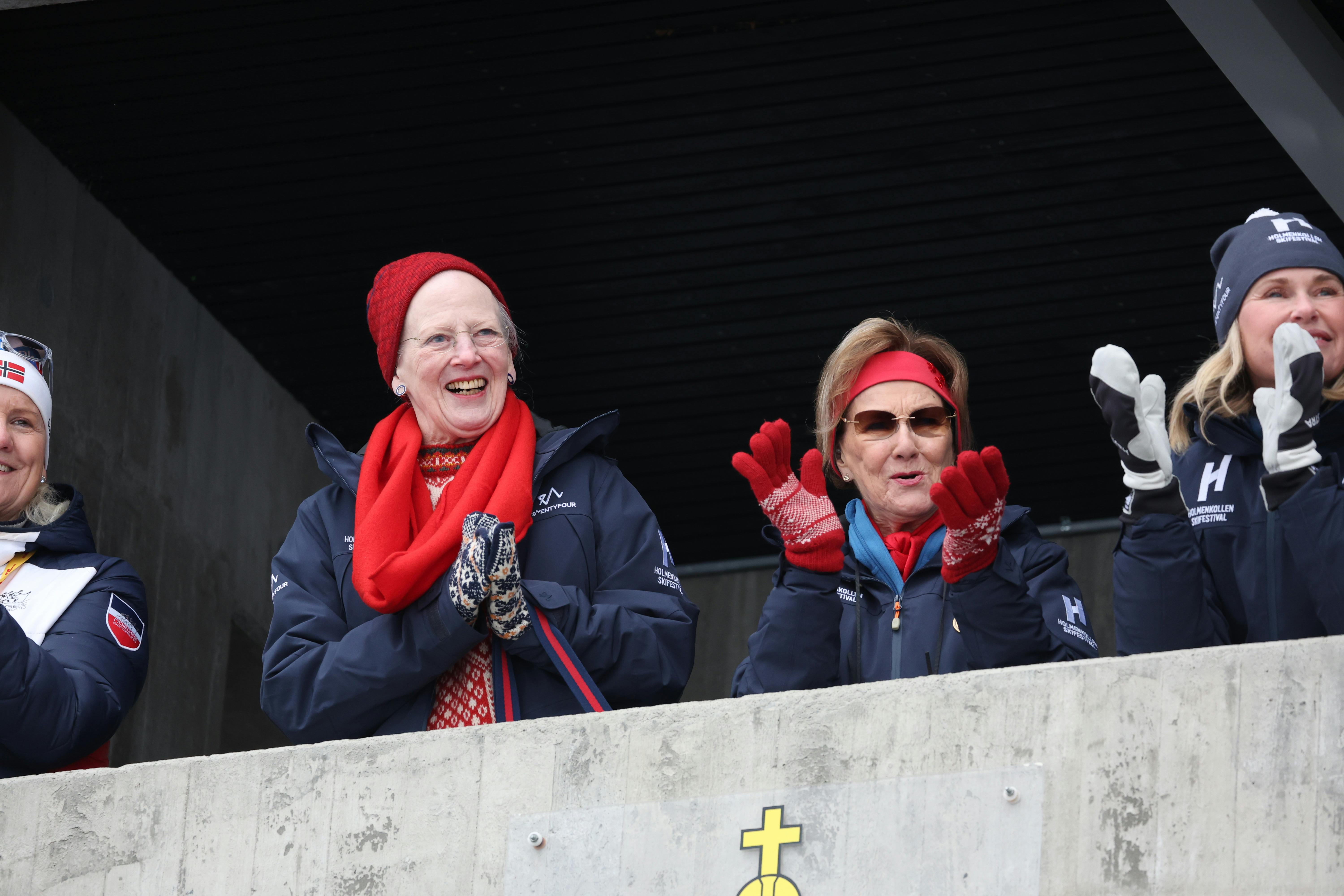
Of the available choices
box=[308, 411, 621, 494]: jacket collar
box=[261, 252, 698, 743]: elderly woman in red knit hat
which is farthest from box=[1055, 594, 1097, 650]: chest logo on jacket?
box=[308, 411, 621, 494]: jacket collar

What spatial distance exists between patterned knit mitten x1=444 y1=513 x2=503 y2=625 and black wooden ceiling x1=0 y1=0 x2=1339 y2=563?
311 centimetres

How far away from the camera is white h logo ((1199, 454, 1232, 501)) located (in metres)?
3.91

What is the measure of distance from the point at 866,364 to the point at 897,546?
499 mm

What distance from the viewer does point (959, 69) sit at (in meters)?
6.66

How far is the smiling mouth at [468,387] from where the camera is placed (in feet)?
14.4

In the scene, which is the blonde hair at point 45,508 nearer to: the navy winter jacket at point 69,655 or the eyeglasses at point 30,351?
the navy winter jacket at point 69,655

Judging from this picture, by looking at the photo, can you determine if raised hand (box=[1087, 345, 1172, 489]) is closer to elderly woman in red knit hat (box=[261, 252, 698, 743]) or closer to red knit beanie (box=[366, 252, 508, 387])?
elderly woman in red knit hat (box=[261, 252, 698, 743])

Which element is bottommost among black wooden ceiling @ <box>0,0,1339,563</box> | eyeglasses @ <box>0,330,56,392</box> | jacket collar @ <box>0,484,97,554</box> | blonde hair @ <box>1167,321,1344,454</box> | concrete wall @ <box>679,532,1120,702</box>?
jacket collar @ <box>0,484,97,554</box>

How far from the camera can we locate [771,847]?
348cm

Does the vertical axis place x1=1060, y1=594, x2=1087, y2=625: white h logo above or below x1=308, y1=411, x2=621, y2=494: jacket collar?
below

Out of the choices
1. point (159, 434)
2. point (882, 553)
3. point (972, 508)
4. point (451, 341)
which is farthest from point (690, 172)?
point (972, 508)

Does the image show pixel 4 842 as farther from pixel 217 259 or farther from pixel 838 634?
pixel 217 259

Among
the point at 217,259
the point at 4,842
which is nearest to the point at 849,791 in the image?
the point at 4,842

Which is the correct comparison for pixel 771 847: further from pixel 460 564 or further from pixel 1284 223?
pixel 1284 223
